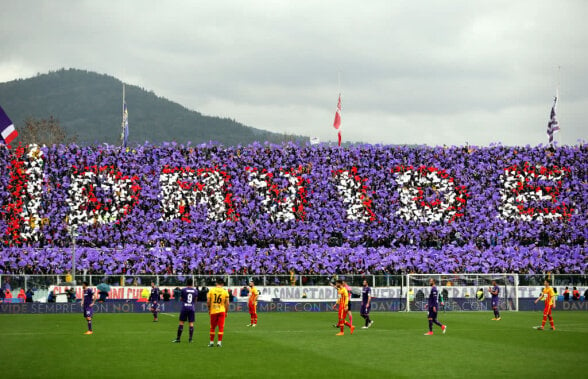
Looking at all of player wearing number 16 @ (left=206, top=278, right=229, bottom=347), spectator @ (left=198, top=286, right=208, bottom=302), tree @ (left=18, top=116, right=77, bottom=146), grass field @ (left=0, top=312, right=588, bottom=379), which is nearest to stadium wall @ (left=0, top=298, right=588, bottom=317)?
spectator @ (left=198, top=286, right=208, bottom=302)

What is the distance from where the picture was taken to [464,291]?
55.3 meters

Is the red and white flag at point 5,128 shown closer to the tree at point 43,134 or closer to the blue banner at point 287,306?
the blue banner at point 287,306

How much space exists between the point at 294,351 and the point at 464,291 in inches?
1277

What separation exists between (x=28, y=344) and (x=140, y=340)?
13.2 ft

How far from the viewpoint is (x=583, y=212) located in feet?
221

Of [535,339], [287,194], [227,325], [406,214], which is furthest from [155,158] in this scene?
[535,339]

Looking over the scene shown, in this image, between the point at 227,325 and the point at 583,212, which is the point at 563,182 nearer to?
the point at 583,212

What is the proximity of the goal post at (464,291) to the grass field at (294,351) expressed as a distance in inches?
594

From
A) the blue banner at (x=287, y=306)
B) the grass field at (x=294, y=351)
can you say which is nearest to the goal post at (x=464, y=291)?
the blue banner at (x=287, y=306)

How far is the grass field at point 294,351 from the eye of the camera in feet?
65.7

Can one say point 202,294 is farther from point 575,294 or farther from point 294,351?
point 294,351

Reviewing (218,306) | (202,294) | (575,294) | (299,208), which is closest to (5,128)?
(218,306)

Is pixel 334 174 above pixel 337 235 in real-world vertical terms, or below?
above

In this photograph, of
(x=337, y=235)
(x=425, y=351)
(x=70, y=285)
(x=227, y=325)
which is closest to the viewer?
(x=425, y=351)
